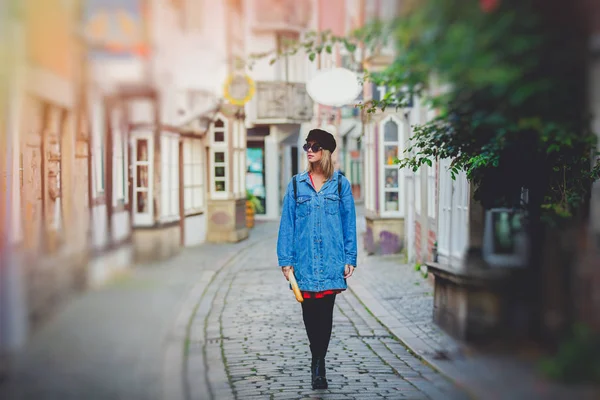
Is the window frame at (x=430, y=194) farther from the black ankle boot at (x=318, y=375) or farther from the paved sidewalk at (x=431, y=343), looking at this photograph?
the black ankle boot at (x=318, y=375)

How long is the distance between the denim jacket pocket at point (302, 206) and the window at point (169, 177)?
2.29 m

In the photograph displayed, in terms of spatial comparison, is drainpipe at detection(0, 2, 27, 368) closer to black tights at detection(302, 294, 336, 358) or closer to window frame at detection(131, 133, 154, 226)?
window frame at detection(131, 133, 154, 226)

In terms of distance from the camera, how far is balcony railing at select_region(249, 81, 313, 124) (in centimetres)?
338

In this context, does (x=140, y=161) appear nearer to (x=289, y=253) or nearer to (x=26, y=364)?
(x=26, y=364)

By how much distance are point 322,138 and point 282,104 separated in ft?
0.85

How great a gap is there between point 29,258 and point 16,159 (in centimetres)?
106

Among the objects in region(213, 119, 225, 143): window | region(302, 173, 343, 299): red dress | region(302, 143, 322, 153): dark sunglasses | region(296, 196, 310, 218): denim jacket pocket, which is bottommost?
region(302, 173, 343, 299): red dress

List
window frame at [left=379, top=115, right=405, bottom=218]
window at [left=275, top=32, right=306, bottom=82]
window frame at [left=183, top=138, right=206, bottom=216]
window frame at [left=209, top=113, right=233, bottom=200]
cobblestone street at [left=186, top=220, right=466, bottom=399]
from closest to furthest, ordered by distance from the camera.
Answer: window frame at [left=183, top=138, right=206, bottom=216] → window frame at [left=209, top=113, right=233, bottom=200] → window at [left=275, top=32, right=306, bottom=82] → cobblestone street at [left=186, top=220, right=466, bottom=399] → window frame at [left=379, top=115, right=405, bottom=218]

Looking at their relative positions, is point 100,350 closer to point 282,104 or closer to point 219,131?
point 219,131

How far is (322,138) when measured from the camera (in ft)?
12.4

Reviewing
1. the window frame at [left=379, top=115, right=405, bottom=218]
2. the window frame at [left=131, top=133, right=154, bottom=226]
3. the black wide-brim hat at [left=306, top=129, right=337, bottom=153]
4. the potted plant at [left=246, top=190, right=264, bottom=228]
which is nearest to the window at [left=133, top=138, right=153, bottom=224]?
the window frame at [left=131, top=133, right=154, bottom=226]

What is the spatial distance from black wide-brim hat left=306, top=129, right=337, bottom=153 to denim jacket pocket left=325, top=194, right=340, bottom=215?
22cm

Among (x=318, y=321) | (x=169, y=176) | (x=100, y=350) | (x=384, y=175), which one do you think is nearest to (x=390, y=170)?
(x=384, y=175)

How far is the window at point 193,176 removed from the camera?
1.59 metres
